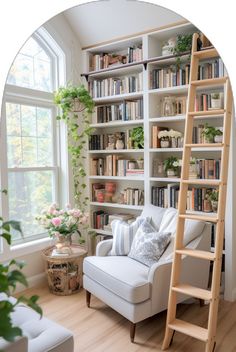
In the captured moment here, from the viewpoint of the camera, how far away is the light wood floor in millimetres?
2078

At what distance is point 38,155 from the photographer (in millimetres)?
3047

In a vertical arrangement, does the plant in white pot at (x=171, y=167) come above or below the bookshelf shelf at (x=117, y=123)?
below

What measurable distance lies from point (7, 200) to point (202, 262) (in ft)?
5.23

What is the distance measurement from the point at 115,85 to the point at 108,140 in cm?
56

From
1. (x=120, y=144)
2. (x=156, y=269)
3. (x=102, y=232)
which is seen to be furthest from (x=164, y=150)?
(x=156, y=269)

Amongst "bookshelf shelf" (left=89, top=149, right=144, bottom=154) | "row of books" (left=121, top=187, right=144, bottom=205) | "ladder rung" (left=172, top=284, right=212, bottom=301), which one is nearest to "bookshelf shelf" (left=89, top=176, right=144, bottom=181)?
"row of books" (left=121, top=187, right=144, bottom=205)

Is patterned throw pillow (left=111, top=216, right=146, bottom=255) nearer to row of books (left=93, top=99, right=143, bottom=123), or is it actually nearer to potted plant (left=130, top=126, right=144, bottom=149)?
potted plant (left=130, top=126, right=144, bottom=149)

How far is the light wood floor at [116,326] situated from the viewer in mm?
2078

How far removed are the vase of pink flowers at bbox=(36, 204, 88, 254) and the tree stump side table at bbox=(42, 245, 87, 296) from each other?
8 centimetres

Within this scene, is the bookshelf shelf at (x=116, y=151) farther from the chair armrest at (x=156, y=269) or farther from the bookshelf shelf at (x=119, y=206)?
the chair armrest at (x=156, y=269)

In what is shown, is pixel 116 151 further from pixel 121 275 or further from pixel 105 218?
pixel 121 275

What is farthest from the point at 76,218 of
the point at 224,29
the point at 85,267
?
the point at 224,29

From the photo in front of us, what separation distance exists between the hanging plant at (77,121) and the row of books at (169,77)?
63 cm

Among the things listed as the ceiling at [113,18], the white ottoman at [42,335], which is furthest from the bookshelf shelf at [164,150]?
the white ottoman at [42,335]
